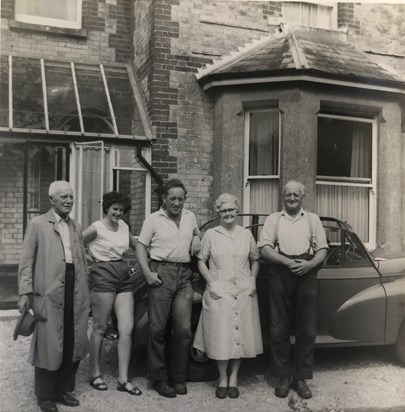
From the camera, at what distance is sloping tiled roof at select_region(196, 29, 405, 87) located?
7.30 metres

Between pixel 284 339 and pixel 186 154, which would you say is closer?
pixel 284 339

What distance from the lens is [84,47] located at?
8859 mm

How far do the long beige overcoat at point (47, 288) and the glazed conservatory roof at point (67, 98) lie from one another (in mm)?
3836

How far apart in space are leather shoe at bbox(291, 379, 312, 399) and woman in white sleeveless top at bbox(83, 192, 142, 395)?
4.43 ft

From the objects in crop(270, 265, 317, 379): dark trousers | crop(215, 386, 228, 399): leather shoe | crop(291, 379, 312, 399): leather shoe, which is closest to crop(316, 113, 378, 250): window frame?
crop(270, 265, 317, 379): dark trousers

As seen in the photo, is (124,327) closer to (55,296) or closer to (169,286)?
(169,286)

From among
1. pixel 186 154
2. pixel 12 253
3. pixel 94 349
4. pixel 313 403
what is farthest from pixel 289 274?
pixel 12 253

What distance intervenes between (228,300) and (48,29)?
637 centimetres

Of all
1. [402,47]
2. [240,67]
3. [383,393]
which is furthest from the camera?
[402,47]

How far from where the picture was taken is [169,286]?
14.1ft

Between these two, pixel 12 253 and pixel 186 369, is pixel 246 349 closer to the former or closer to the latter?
pixel 186 369

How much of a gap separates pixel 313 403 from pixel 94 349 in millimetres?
1892

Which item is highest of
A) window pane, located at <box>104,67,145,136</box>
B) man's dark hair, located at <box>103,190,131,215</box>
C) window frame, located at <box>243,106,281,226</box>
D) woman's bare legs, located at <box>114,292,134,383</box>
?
window pane, located at <box>104,67,145,136</box>

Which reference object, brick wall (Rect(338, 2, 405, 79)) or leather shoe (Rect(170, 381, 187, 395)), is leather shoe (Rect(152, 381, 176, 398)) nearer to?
leather shoe (Rect(170, 381, 187, 395))
